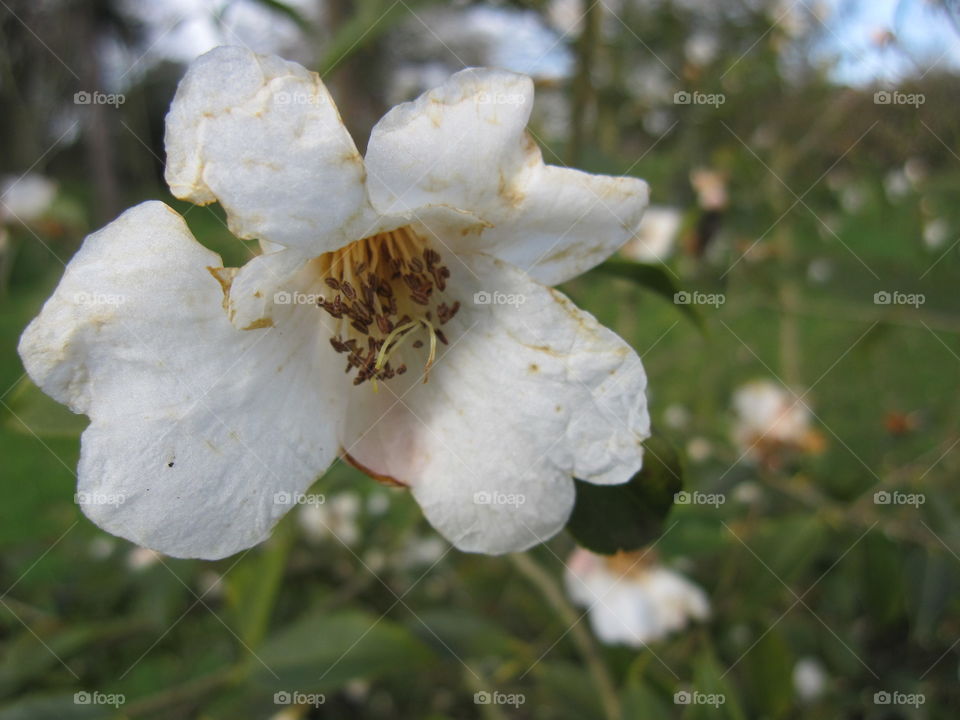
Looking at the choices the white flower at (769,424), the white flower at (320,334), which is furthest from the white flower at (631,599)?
the white flower at (320,334)

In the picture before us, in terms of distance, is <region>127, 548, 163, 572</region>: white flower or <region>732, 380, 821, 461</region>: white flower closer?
<region>127, 548, 163, 572</region>: white flower

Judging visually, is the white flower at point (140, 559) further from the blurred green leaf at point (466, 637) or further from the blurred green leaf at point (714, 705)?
the blurred green leaf at point (714, 705)

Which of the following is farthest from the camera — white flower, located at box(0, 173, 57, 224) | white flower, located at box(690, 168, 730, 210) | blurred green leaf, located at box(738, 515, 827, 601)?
white flower, located at box(0, 173, 57, 224)
